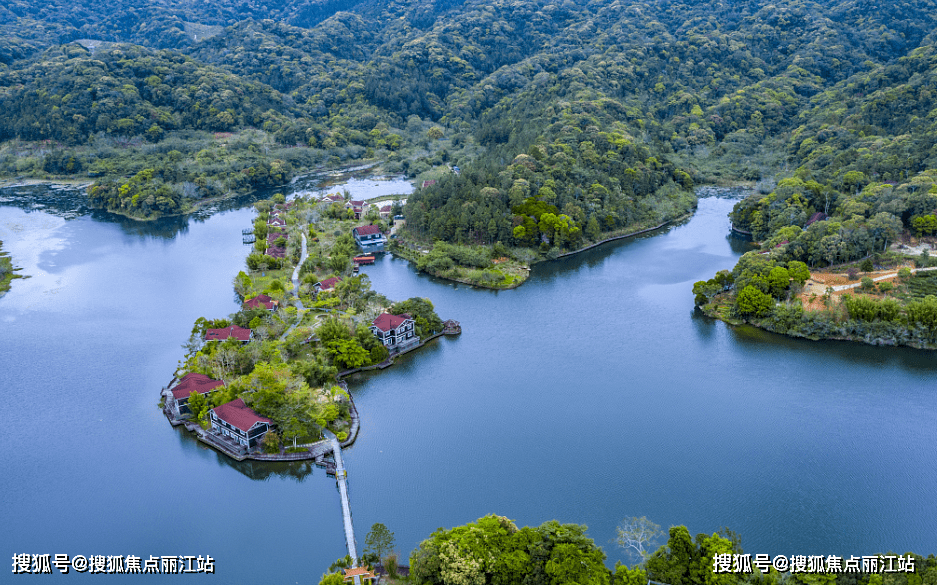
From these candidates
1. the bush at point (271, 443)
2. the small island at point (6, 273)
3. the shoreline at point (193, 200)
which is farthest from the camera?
the shoreline at point (193, 200)

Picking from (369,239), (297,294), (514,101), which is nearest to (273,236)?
(369,239)

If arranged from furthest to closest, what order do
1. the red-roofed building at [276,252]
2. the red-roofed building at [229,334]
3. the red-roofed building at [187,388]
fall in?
the red-roofed building at [276,252] < the red-roofed building at [229,334] < the red-roofed building at [187,388]

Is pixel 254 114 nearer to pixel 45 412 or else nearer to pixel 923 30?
pixel 45 412

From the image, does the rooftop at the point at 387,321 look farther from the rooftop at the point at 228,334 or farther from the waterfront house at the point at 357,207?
the waterfront house at the point at 357,207

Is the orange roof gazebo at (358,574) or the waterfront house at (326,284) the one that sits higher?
the waterfront house at (326,284)

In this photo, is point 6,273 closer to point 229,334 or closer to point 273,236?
point 273,236

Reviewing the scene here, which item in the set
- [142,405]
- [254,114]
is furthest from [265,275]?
[254,114]

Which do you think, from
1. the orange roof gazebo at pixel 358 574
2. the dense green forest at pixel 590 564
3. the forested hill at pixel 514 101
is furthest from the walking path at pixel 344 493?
the forested hill at pixel 514 101

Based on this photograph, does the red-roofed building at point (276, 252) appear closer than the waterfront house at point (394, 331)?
No
